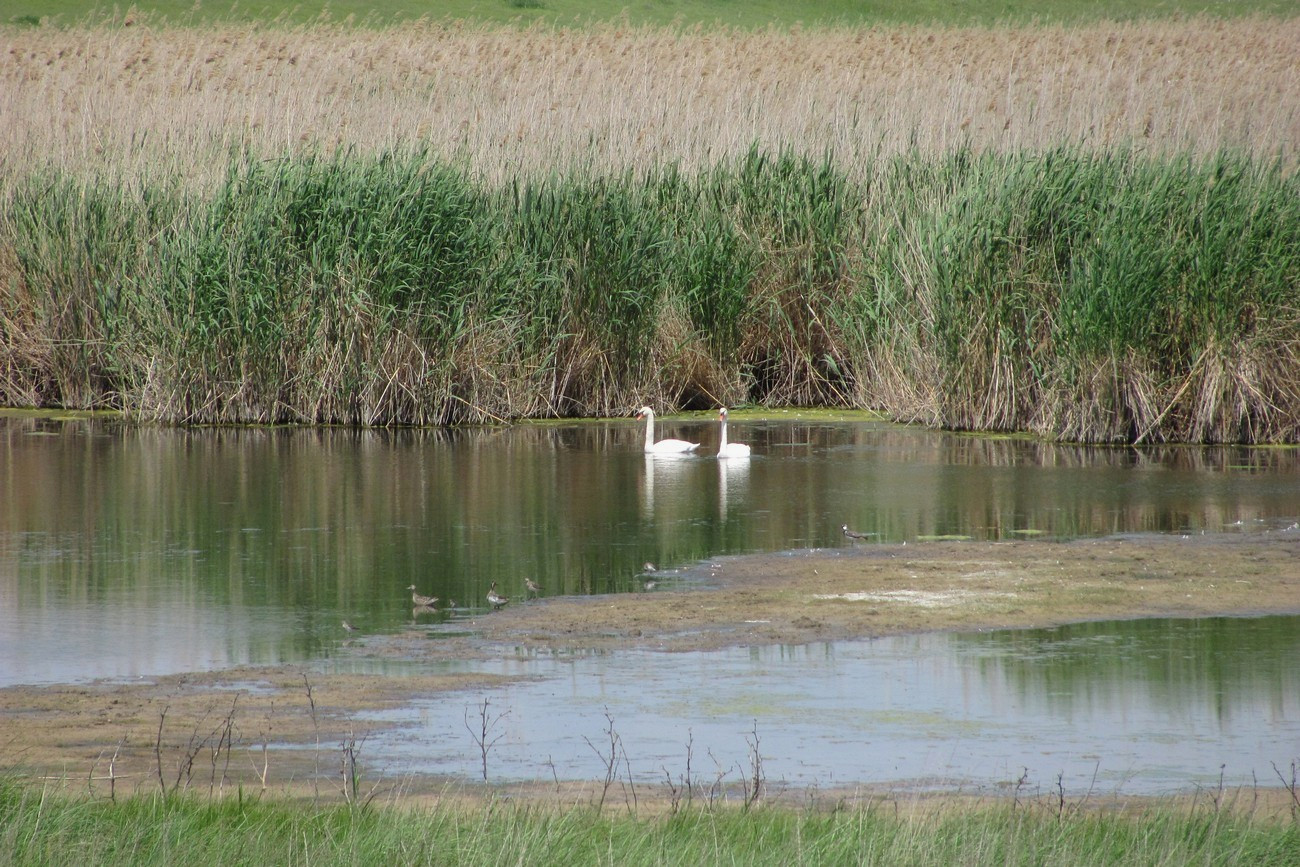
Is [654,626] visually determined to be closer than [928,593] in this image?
Yes

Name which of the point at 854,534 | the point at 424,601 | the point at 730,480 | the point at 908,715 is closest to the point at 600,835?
the point at 908,715

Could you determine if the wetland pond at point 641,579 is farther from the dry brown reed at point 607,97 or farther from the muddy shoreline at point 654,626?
the dry brown reed at point 607,97

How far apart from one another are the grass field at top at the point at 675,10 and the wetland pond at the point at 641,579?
1293 inches

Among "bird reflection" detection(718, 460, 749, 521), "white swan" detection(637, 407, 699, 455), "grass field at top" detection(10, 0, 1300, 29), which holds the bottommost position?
"bird reflection" detection(718, 460, 749, 521)

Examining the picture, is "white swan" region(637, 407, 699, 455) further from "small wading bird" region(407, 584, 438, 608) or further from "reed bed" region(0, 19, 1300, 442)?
"small wading bird" region(407, 584, 438, 608)

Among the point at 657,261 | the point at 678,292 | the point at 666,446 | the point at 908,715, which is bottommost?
the point at 908,715

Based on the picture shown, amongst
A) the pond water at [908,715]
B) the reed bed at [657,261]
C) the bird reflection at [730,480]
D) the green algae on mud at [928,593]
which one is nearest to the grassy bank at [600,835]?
the pond water at [908,715]

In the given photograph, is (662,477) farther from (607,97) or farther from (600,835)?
(607,97)

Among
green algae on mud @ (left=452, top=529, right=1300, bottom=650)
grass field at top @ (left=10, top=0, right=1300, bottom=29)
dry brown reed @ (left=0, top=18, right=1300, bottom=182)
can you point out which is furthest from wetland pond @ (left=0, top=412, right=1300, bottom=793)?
grass field at top @ (left=10, top=0, right=1300, bottom=29)

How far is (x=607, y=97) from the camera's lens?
69.8 feet

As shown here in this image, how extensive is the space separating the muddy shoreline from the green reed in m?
4.20

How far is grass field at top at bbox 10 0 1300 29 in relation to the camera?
48.4m

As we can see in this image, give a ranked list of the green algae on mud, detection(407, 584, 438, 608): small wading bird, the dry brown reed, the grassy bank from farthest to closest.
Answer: the dry brown reed
detection(407, 584, 438, 608): small wading bird
the green algae on mud
the grassy bank

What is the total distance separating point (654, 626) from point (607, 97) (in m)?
14.2
